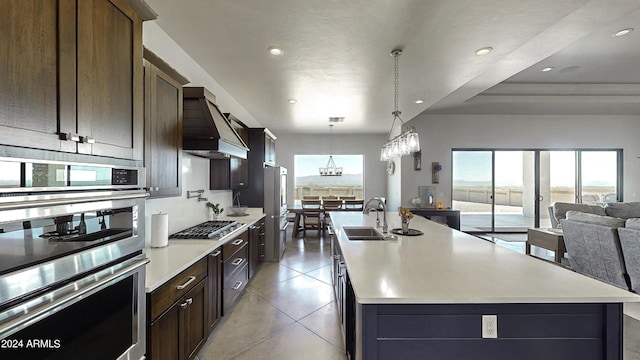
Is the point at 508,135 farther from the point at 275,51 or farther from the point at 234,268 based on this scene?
the point at 234,268

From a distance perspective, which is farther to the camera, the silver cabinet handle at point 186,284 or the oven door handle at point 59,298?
the silver cabinet handle at point 186,284

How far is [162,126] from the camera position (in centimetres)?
207

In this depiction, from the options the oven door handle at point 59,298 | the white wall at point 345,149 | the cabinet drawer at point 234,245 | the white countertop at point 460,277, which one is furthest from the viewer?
the white wall at point 345,149

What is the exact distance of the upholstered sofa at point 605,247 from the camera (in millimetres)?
2873

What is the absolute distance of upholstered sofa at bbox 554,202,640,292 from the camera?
2873mm

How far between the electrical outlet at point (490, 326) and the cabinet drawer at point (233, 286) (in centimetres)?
213

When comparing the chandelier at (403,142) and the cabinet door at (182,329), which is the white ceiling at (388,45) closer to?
the chandelier at (403,142)

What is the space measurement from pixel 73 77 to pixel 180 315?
58.1 inches

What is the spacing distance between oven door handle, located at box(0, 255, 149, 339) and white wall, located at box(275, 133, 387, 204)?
22.5ft

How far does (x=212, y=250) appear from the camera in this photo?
2.27 meters

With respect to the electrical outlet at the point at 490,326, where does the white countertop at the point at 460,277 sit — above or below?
above

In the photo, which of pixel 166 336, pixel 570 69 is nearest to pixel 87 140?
pixel 166 336

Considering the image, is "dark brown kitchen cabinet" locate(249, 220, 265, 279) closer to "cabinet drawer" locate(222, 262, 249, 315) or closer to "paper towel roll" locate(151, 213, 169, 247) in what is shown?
"cabinet drawer" locate(222, 262, 249, 315)

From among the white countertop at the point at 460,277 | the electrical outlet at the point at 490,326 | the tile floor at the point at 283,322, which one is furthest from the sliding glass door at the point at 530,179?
the electrical outlet at the point at 490,326
